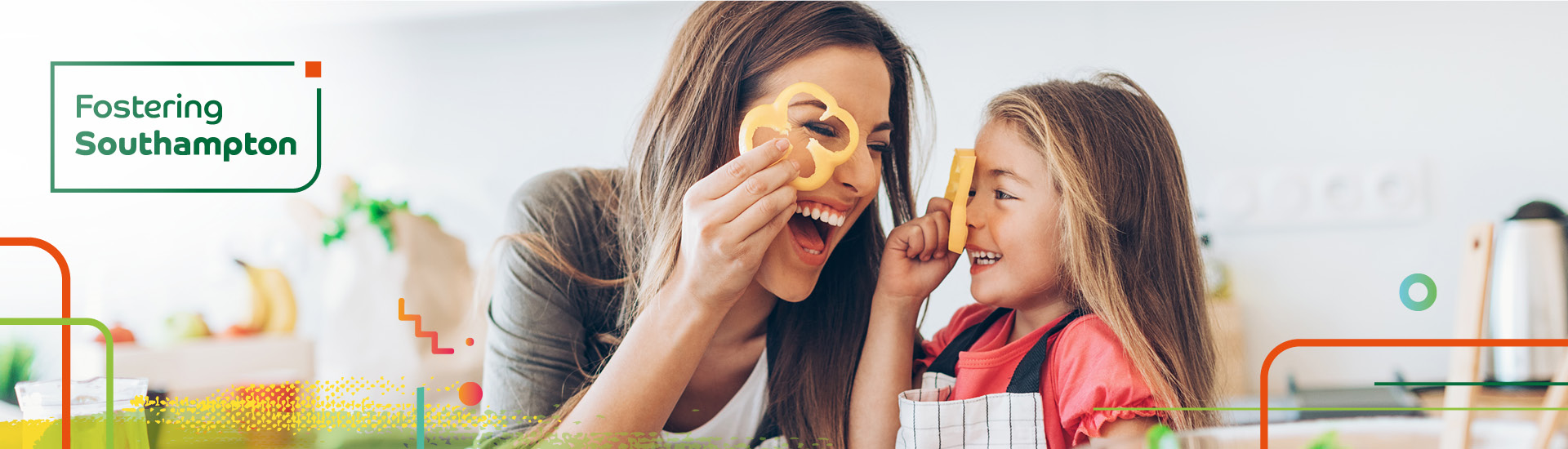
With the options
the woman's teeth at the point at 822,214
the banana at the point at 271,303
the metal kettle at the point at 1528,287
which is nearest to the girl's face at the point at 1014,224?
the woman's teeth at the point at 822,214

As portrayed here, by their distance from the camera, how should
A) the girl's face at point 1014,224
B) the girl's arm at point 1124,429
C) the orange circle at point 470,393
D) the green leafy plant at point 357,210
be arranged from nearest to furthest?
1. the girl's arm at point 1124,429
2. the girl's face at point 1014,224
3. the orange circle at point 470,393
4. the green leafy plant at point 357,210

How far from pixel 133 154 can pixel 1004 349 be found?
2.98 feet

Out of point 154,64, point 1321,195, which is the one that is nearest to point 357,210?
point 154,64

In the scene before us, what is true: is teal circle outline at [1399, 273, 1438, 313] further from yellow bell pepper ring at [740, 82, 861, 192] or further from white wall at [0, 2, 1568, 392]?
yellow bell pepper ring at [740, 82, 861, 192]

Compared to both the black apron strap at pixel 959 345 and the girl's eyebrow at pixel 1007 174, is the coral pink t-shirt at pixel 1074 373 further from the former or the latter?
the girl's eyebrow at pixel 1007 174

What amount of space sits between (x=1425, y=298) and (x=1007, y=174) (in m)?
0.49

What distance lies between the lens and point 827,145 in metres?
0.71

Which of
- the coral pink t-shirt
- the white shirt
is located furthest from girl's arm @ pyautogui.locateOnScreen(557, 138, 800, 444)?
the coral pink t-shirt

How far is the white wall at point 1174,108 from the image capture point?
930mm

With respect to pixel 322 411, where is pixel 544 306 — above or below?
above

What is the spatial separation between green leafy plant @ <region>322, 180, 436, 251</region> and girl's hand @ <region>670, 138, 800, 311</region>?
60 cm

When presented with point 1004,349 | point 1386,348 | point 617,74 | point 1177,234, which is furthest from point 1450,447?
point 617,74

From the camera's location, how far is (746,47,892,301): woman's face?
2.30 ft

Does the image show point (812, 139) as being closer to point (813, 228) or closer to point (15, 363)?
point (813, 228)
